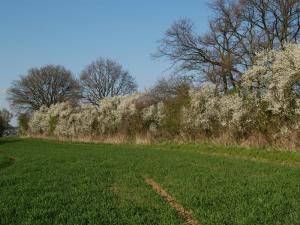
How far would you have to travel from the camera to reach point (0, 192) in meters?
10.9

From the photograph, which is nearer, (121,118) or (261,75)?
(261,75)

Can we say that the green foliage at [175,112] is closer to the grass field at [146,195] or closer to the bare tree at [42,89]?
the grass field at [146,195]

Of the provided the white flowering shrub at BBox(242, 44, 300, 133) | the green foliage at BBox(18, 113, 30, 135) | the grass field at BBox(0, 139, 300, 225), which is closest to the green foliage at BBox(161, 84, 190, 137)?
the white flowering shrub at BBox(242, 44, 300, 133)

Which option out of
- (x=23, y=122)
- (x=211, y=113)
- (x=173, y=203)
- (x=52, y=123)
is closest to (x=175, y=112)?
(x=211, y=113)

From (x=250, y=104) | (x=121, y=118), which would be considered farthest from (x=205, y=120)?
(x=121, y=118)

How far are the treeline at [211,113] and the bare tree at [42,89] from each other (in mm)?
26315

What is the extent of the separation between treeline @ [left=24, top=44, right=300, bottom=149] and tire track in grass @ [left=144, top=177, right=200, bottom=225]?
441 inches

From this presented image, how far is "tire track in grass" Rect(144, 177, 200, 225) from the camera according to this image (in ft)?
25.2

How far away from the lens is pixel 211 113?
30.2 m

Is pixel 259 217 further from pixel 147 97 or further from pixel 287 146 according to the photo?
pixel 147 97

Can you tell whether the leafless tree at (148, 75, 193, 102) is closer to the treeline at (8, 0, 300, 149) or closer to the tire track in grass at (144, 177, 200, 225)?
the treeline at (8, 0, 300, 149)

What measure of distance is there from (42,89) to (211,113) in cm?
5704

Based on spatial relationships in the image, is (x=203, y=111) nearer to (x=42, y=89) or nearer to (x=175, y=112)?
(x=175, y=112)

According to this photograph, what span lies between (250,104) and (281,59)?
4160mm
